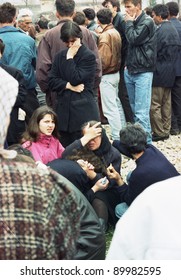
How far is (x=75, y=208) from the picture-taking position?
5.12ft

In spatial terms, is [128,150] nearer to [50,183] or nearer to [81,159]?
[81,159]

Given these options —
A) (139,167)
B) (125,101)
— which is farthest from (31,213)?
(125,101)

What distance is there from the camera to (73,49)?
5.09 meters

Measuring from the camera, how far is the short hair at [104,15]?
6.57m

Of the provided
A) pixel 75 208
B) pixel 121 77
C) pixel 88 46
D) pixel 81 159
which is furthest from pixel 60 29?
pixel 75 208

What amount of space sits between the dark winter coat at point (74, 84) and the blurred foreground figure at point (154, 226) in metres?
3.68

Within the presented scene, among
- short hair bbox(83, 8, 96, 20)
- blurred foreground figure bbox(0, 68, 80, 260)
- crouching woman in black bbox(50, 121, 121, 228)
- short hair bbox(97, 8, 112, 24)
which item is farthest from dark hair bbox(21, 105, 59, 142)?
short hair bbox(83, 8, 96, 20)

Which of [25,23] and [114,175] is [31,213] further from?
[25,23]

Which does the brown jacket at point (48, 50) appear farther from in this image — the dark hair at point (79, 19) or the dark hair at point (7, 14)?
the dark hair at point (79, 19)

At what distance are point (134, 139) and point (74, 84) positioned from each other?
38.5 inches

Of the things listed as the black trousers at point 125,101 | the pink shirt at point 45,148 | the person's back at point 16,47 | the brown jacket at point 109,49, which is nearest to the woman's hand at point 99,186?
the pink shirt at point 45,148

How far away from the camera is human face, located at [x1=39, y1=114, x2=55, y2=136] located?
15.7ft

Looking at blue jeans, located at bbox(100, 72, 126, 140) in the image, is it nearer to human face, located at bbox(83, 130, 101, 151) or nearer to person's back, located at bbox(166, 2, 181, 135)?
person's back, located at bbox(166, 2, 181, 135)

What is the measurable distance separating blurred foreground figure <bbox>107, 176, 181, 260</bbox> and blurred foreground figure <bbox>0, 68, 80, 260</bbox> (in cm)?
17
